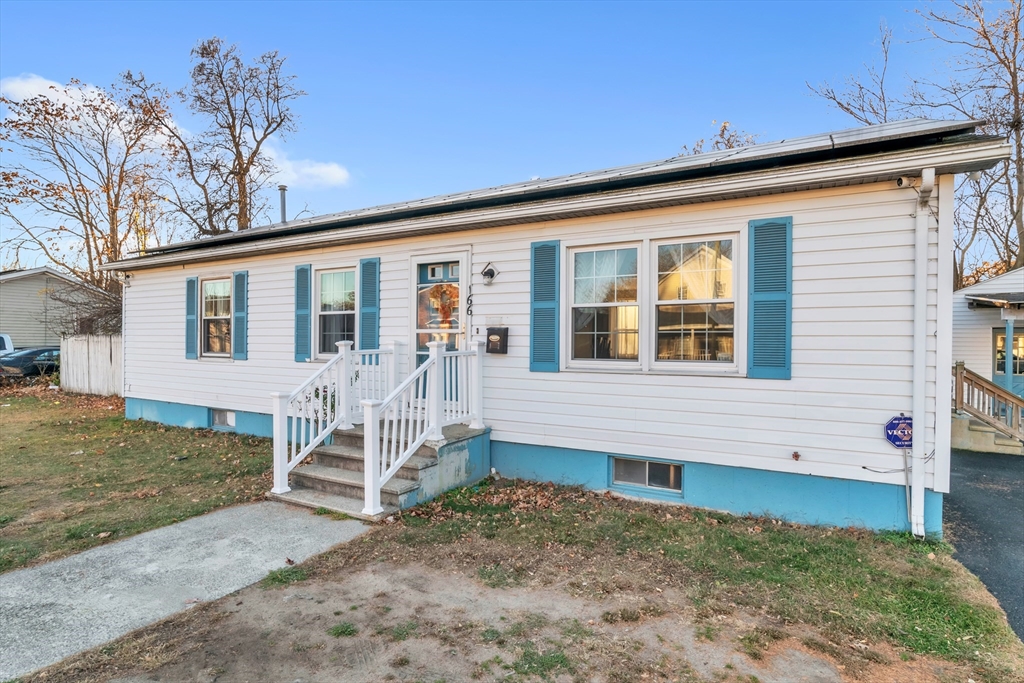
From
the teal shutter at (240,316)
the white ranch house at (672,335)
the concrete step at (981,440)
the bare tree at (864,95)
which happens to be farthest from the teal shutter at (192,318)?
the bare tree at (864,95)

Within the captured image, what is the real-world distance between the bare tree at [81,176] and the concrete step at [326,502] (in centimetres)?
1751

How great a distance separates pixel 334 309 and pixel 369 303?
829 mm

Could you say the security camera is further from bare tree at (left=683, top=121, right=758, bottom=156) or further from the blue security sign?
bare tree at (left=683, top=121, right=758, bottom=156)

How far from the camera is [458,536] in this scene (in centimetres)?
423

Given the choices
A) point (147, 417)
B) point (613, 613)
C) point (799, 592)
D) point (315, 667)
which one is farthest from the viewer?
point (147, 417)

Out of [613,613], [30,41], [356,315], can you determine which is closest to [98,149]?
[30,41]

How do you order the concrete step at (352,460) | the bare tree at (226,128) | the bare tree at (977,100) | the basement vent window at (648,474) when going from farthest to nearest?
the bare tree at (226,128), the bare tree at (977,100), the basement vent window at (648,474), the concrete step at (352,460)

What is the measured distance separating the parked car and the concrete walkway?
52.3 ft

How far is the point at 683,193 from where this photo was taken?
473 centimetres

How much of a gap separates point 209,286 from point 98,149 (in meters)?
15.6

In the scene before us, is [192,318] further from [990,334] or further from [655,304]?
[990,334]

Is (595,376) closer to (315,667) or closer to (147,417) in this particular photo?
(315,667)

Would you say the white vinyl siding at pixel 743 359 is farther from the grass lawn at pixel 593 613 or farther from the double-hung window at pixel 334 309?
the grass lawn at pixel 593 613

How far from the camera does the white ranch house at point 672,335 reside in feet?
13.5
